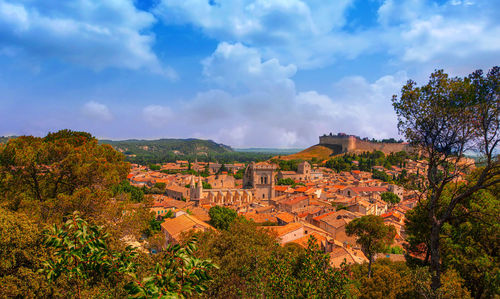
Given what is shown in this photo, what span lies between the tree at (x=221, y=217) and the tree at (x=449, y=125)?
25412mm

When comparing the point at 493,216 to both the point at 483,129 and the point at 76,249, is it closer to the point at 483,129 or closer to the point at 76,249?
the point at 483,129

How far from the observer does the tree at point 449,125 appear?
8852 millimetres

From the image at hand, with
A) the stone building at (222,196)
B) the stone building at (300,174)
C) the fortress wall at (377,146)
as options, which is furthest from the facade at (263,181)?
the fortress wall at (377,146)

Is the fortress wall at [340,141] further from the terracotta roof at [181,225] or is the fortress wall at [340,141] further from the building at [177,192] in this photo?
the terracotta roof at [181,225]

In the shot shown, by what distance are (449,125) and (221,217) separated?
2784cm

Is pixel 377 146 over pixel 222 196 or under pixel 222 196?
over

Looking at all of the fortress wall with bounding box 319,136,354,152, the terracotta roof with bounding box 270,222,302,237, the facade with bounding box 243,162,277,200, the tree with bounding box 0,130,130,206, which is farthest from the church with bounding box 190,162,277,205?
the fortress wall with bounding box 319,136,354,152

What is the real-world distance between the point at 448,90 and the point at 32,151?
20.7 meters

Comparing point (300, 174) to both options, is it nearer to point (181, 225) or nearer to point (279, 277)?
point (181, 225)

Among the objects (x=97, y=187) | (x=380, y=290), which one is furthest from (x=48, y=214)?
(x=380, y=290)

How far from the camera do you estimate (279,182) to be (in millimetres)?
83750

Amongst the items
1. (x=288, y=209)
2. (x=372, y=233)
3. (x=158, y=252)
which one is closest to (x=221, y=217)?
(x=288, y=209)

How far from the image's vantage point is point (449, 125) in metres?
9.78

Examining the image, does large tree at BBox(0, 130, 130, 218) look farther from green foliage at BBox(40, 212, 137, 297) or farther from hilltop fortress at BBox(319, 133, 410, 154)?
hilltop fortress at BBox(319, 133, 410, 154)
